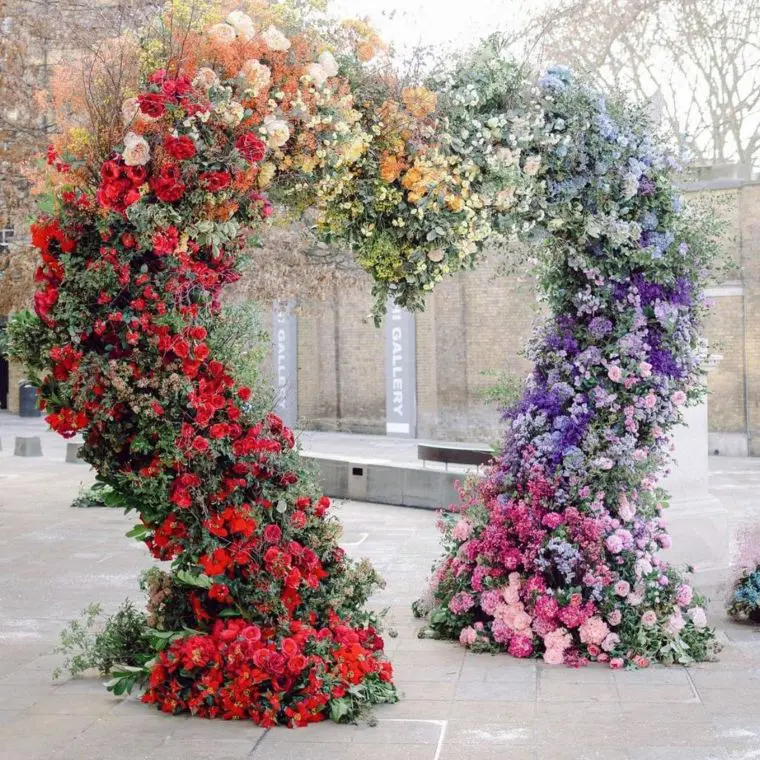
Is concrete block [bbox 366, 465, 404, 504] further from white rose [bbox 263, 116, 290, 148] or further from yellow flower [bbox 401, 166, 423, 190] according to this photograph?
white rose [bbox 263, 116, 290, 148]

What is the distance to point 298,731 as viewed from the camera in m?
5.43

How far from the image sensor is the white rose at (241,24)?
5.47 metres

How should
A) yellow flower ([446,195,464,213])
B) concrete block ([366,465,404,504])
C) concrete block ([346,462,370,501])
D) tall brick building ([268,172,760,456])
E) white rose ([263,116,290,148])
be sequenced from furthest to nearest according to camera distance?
tall brick building ([268,172,760,456])
concrete block ([346,462,370,501])
concrete block ([366,465,404,504])
yellow flower ([446,195,464,213])
white rose ([263,116,290,148])

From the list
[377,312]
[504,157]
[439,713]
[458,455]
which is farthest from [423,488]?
[439,713]

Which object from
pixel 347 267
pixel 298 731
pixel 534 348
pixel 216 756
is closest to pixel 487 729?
pixel 298 731

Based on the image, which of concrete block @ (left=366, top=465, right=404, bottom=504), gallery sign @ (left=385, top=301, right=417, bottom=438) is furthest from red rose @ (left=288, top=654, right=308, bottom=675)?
gallery sign @ (left=385, top=301, right=417, bottom=438)

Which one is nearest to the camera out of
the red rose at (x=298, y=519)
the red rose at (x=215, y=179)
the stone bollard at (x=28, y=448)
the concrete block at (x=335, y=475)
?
the red rose at (x=215, y=179)

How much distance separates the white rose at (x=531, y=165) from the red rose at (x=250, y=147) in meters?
1.73

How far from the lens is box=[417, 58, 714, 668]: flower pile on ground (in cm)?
680

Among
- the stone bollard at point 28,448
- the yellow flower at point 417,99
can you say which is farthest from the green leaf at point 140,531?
the stone bollard at point 28,448

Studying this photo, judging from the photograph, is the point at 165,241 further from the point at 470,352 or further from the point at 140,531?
the point at 470,352

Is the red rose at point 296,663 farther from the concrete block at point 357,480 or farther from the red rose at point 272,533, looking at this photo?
the concrete block at point 357,480

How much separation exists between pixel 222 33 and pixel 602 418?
3317 millimetres

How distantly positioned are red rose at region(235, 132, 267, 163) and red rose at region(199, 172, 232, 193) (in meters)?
0.14
